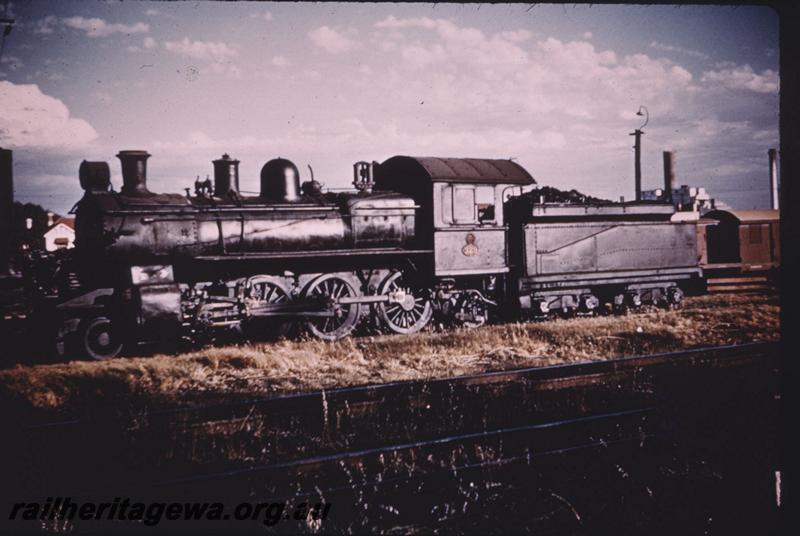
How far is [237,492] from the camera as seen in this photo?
4.19 meters

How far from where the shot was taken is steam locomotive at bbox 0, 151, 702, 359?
9008 millimetres

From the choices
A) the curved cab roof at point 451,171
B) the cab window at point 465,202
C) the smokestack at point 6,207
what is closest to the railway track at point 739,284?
the curved cab roof at point 451,171

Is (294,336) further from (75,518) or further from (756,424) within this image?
(756,424)

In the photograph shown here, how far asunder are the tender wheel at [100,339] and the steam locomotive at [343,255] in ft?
0.06

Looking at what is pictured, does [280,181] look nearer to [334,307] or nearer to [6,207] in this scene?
[334,307]

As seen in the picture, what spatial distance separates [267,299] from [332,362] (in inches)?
85.9

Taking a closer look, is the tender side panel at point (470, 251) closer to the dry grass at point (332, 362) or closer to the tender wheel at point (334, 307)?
the dry grass at point (332, 362)

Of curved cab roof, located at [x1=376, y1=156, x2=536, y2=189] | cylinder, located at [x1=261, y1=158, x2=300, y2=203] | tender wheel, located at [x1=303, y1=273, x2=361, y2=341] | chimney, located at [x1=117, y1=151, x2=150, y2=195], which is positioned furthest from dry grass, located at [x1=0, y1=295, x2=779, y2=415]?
curved cab roof, located at [x1=376, y1=156, x2=536, y2=189]

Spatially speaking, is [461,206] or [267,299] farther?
[461,206]

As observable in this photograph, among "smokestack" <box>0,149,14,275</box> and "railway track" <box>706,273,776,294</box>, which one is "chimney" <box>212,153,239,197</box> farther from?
"railway track" <box>706,273,776,294</box>

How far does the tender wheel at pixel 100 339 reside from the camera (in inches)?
350

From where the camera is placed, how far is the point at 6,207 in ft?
30.5

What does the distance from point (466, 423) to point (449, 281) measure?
592 centimetres

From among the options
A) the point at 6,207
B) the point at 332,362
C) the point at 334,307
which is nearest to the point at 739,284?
the point at 334,307
